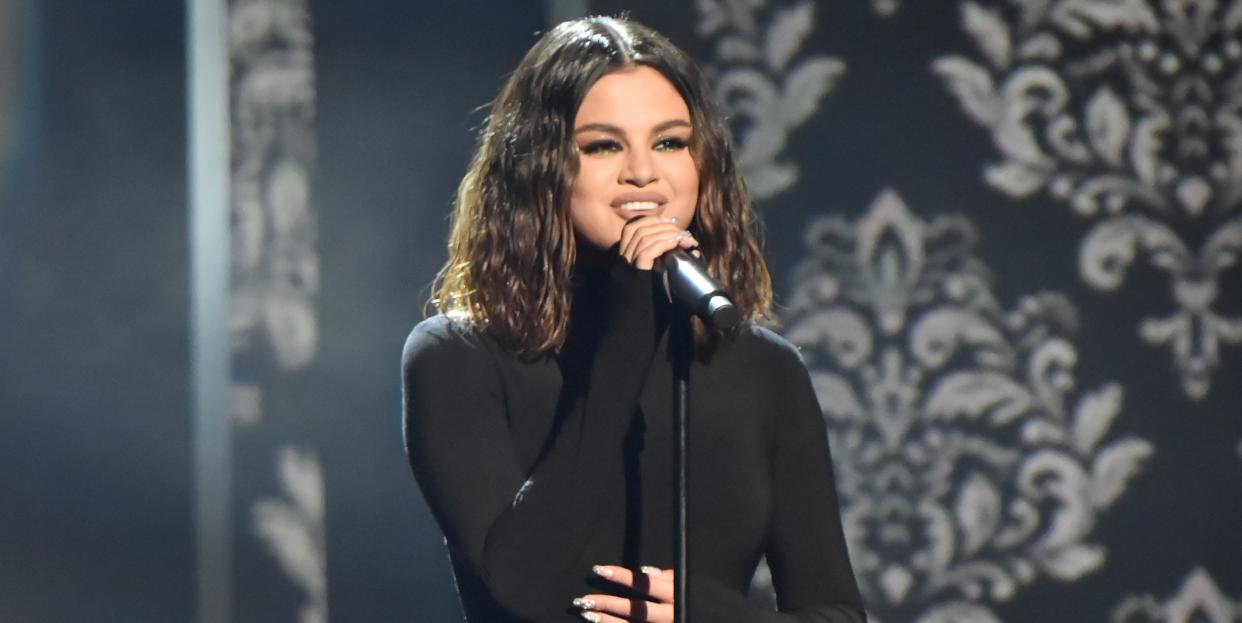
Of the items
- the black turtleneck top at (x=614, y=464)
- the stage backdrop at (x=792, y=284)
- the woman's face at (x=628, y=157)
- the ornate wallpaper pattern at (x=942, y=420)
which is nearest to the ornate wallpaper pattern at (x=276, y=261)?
the stage backdrop at (x=792, y=284)

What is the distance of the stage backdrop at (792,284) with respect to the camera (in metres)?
2.18

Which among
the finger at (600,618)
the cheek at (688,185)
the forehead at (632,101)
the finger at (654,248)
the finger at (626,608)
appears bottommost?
the finger at (600,618)

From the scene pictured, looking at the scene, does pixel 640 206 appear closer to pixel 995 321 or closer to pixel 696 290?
pixel 696 290

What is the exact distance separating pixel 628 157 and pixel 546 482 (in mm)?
291

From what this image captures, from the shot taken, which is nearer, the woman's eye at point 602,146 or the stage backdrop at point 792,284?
the woman's eye at point 602,146

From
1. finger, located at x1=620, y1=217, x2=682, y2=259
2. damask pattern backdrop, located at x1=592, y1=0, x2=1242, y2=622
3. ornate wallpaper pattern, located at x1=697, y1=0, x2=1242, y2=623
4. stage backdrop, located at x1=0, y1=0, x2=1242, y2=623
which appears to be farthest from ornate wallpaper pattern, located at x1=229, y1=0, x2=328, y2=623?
finger, located at x1=620, y1=217, x2=682, y2=259

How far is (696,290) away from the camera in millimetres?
999

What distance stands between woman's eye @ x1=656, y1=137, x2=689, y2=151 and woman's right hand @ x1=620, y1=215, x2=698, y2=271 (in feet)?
0.70

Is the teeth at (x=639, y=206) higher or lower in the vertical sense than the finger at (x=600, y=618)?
higher

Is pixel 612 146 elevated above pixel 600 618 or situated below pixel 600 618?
above

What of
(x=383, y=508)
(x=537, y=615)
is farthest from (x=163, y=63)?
(x=537, y=615)

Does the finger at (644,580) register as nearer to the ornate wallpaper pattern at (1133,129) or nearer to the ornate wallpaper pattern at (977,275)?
the ornate wallpaper pattern at (977,275)

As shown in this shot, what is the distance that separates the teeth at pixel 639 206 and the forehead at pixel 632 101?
0.07 m

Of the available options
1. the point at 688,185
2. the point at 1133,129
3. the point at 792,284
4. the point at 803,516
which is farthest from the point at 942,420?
the point at 688,185
